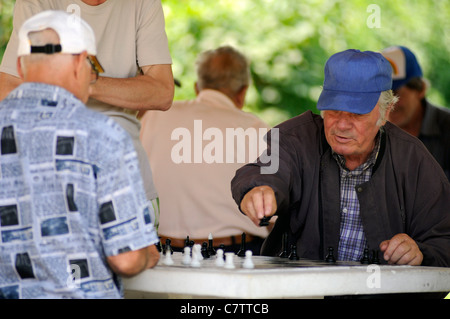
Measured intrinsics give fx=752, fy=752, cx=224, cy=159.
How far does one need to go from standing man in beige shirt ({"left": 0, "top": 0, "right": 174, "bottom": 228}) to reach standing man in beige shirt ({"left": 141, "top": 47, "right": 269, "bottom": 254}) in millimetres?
1360

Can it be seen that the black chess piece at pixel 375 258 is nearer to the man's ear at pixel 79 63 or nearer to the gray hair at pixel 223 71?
the man's ear at pixel 79 63

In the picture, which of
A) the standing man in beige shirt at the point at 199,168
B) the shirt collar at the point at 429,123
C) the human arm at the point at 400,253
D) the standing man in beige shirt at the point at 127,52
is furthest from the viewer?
the shirt collar at the point at 429,123

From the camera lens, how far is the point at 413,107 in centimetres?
579

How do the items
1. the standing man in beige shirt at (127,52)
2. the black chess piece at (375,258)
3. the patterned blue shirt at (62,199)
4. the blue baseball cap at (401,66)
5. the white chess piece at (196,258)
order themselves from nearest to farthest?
the patterned blue shirt at (62,199) → the white chess piece at (196,258) → the black chess piece at (375,258) → the standing man in beige shirt at (127,52) → the blue baseball cap at (401,66)

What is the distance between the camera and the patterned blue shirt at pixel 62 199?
85.0 inches

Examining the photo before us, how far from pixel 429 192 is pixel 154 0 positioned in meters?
1.47

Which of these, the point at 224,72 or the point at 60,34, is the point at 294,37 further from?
the point at 60,34

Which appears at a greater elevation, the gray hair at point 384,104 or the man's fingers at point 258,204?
the gray hair at point 384,104

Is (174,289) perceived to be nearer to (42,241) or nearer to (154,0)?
(42,241)

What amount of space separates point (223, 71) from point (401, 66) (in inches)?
58.9

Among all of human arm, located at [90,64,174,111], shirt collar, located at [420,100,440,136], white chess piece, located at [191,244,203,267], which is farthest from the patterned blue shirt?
shirt collar, located at [420,100,440,136]

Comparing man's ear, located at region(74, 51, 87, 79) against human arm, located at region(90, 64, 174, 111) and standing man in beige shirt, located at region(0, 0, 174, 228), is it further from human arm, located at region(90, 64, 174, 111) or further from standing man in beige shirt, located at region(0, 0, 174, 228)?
standing man in beige shirt, located at region(0, 0, 174, 228)

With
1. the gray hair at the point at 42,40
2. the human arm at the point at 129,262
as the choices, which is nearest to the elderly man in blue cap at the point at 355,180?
the human arm at the point at 129,262
